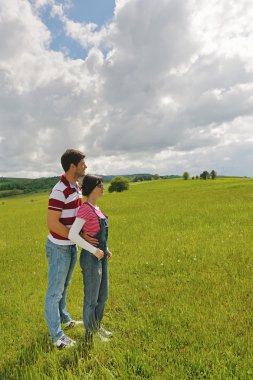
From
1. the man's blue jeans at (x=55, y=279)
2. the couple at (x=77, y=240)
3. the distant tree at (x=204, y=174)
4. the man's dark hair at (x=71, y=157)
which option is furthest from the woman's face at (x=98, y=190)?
the distant tree at (x=204, y=174)

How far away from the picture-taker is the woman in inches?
204

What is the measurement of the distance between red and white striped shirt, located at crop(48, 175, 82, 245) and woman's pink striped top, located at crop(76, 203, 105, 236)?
1.09 ft

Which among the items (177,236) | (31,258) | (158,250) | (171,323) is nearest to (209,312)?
(171,323)

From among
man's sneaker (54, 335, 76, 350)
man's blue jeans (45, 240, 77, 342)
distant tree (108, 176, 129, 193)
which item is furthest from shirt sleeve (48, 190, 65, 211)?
distant tree (108, 176, 129, 193)

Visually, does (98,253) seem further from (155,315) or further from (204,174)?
(204,174)

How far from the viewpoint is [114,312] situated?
6820mm

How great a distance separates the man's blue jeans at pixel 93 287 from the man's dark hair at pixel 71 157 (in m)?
1.52

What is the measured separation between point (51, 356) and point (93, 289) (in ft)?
4.11

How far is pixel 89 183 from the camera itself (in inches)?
209

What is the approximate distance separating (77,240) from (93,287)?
917mm

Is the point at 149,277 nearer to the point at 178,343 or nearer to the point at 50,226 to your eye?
the point at 178,343

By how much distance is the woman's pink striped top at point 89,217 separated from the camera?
520 centimetres

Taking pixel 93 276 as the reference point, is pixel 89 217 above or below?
above

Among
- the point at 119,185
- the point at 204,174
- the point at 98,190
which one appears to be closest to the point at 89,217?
the point at 98,190
